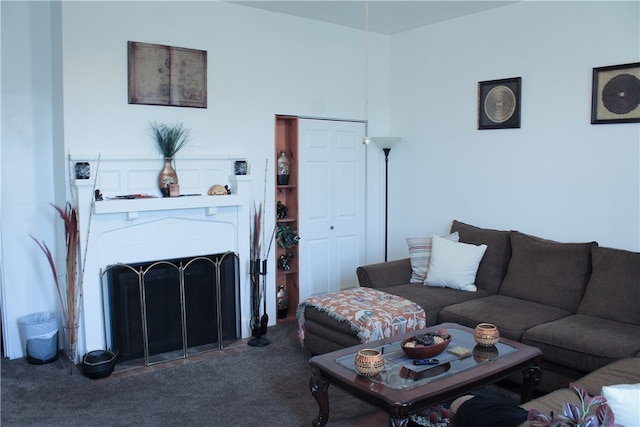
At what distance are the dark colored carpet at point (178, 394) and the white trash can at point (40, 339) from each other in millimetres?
58

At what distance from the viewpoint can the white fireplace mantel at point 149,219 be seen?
159 inches

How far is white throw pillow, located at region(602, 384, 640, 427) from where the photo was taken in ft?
5.59

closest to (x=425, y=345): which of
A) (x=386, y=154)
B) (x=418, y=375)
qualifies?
(x=418, y=375)

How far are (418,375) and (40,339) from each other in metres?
2.83

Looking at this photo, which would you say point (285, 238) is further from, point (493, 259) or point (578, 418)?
point (578, 418)

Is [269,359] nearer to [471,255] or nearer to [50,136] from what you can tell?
[471,255]

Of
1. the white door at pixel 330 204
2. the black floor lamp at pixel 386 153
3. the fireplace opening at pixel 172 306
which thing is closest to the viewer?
the fireplace opening at pixel 172 306

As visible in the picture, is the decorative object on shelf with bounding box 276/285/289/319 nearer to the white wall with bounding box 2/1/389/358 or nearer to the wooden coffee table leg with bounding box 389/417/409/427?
the white wall with bounding box 2/1/389/358

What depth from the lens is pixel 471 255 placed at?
14.9 feet

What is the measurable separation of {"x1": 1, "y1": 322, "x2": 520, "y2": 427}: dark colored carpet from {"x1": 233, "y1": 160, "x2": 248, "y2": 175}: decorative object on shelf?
149cm

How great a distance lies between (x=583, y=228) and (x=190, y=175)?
3110mm

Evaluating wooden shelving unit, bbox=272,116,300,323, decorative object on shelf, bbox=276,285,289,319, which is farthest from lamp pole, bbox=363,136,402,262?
decorative object on shelf, bbox=276,285,289,319

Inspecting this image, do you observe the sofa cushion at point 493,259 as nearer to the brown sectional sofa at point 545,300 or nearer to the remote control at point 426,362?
the brown sectional sofa at point 545,300

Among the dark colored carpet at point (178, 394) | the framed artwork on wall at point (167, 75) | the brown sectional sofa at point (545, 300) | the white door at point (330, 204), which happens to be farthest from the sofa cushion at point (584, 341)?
the framed artwork on wall at point (167, 75)
